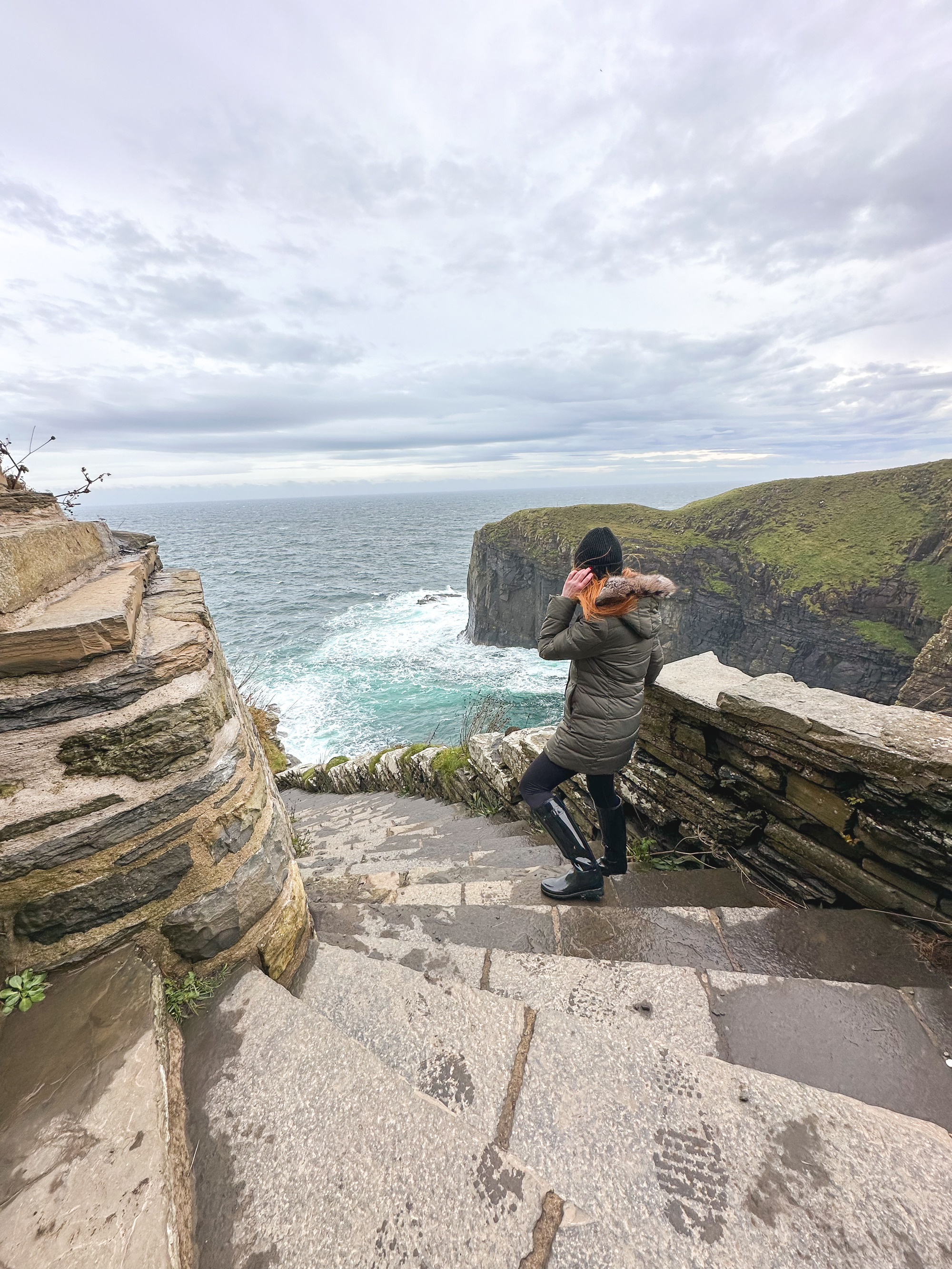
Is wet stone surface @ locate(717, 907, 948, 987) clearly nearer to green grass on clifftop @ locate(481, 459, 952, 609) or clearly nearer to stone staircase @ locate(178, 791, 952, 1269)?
stone staircase @ locate(178, 791, 952, 1269)

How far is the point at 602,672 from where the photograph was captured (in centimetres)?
323

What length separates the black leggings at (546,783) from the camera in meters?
3.54

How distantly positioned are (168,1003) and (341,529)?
128 metres

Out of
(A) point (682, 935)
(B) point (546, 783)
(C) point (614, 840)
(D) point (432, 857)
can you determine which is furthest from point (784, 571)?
(A) point (682, 935)

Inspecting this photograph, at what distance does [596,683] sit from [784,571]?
4203 centimetres

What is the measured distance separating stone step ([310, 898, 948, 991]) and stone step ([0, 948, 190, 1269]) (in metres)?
1.20

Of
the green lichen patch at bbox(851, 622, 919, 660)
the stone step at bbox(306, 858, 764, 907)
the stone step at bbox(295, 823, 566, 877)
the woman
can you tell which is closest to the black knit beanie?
the woman

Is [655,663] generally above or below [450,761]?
above

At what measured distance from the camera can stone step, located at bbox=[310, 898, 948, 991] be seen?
2627 millimetres

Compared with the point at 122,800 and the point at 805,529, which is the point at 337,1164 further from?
the point at 805,529

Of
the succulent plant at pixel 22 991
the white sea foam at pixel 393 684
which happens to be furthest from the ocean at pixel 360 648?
the succulent plant at pixel 22 991

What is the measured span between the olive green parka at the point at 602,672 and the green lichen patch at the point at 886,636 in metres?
38.3

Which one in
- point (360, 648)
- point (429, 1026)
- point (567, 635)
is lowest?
point (360, 648)

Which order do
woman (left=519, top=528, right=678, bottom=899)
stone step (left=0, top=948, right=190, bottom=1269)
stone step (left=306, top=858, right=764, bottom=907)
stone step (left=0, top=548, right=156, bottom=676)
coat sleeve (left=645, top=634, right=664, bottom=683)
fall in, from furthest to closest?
Answer: stone step (left=306, top=858, right=764, bottom=907) < coat sleeve (left=645, top=634, right=664, bottom=683) < woman (left=519, top=528, right=678, bottom=899) < stone step (left=0, top=548, right=156, bottom=676) < stone step (left=0, top=948, right=190, bottom=1269)
